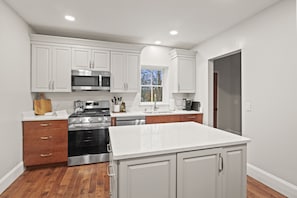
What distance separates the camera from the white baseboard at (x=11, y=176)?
2260 mm

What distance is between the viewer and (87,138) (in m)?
3.13

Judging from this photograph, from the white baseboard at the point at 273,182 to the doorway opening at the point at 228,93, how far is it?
253 centimetres

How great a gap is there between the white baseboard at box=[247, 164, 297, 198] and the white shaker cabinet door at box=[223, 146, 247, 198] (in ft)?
3.70

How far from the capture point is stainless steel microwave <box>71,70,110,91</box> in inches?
133

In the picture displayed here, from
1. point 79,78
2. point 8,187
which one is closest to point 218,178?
point 8,187

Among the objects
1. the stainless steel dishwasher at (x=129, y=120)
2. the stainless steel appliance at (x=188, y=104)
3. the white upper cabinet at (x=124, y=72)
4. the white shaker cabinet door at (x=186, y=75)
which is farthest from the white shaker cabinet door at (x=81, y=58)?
the stainless steel appliance at (x=188, y=104)

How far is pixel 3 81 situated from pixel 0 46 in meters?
0.46

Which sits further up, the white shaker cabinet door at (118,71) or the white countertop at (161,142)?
the white shaker cabinet door at (118,71)

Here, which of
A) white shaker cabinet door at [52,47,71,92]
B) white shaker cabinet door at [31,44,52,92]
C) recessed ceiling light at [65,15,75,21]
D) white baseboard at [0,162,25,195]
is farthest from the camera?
white shaker cabinet door at [52,47,71,92]

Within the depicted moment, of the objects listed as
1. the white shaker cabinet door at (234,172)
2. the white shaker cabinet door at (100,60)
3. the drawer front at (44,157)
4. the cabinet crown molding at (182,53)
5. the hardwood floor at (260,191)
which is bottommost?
the hardwood floor at (260,191)

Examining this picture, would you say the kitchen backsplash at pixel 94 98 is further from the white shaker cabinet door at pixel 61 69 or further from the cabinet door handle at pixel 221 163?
the cabinet door handle at pixel 221 163

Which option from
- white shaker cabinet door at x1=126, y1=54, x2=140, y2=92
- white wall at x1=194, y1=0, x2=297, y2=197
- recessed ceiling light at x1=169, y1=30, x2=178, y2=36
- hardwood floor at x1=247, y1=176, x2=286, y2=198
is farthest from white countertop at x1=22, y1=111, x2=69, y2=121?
white wall at x1=194, y1=0, x2=297, y2=197

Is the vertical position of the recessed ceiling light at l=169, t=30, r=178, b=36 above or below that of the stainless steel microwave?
above

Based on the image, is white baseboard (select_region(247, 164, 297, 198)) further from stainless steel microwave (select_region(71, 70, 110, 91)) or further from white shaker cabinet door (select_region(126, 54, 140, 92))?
stainless steel microwave (select_region(71, 70, 110, 91))
